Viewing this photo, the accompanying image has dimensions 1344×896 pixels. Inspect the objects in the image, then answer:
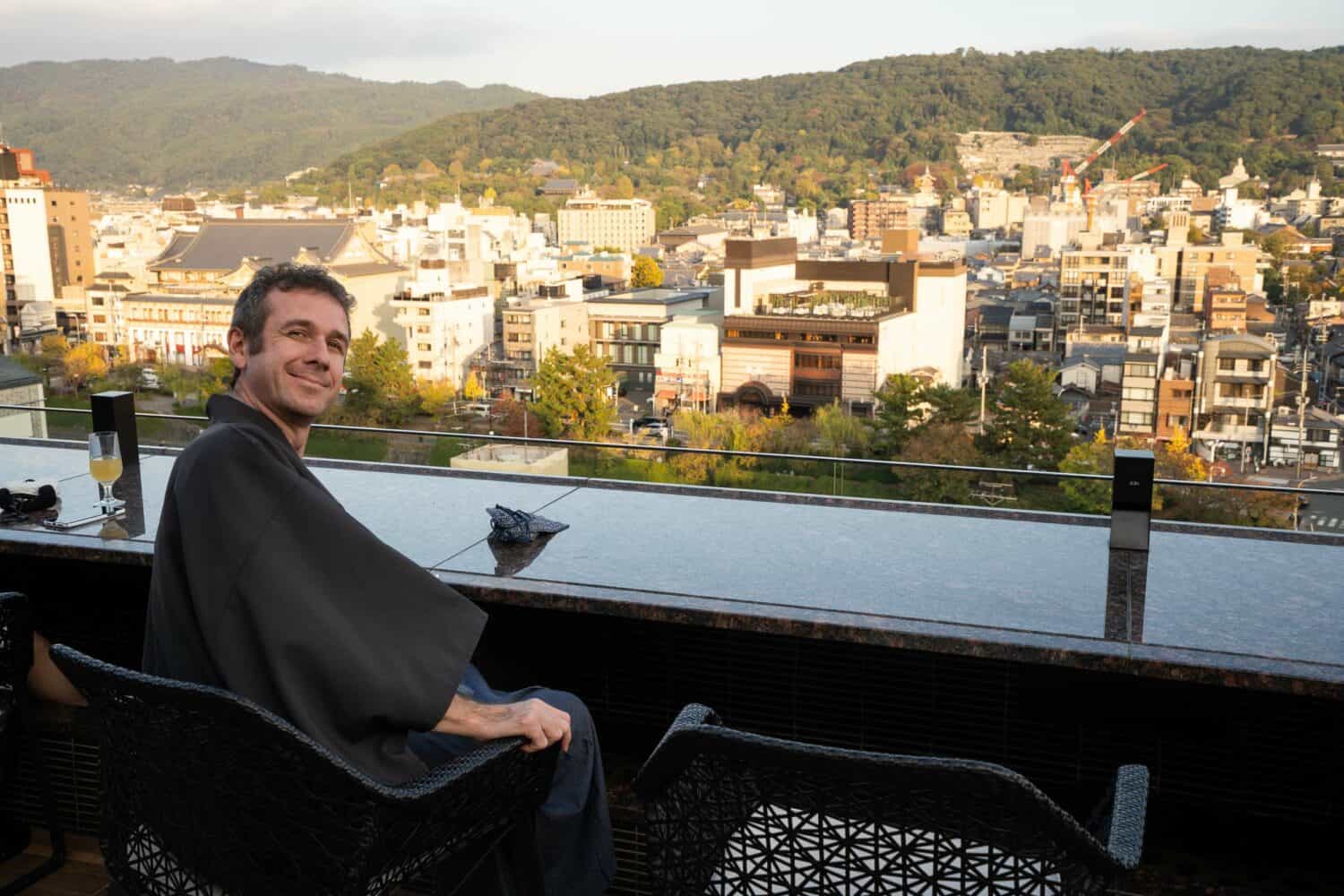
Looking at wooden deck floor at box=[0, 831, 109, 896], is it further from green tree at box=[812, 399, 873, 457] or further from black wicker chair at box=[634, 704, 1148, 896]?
green tree at box=[812, 399, 873, 457]

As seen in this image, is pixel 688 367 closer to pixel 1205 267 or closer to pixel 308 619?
pixel 1205 267

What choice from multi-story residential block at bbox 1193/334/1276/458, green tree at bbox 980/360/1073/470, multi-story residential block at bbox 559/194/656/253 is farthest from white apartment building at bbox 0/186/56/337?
multi-story residential block at bbox 1193/334/1276/458

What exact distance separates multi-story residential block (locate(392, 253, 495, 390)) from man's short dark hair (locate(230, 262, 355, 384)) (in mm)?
39364

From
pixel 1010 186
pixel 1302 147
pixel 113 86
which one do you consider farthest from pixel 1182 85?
pixel 113 86

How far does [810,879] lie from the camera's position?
937 millimetres

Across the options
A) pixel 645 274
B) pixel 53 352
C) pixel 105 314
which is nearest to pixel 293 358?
pixel 53 352

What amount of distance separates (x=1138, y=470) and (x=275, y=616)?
1.34m

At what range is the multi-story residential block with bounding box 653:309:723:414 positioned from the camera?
38.7m

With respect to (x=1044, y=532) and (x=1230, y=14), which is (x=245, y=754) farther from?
(x=1230, y=14)

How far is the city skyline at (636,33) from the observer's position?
72.0m

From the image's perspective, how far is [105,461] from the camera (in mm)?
2176

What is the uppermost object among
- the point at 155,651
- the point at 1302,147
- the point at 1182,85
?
the point at 1182,85

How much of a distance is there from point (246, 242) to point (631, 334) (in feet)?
75.1

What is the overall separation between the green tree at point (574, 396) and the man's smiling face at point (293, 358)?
887 inches
